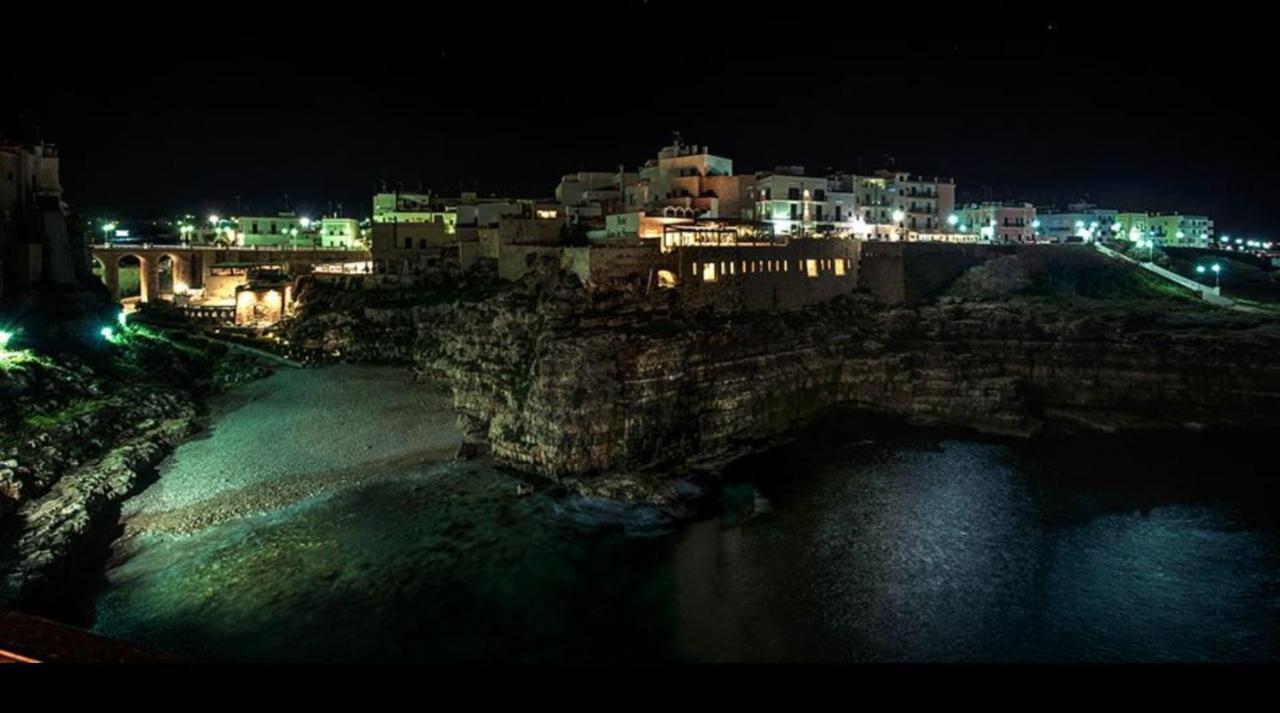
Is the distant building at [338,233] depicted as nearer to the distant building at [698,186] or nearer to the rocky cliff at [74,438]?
the rocky cliff at [74,438]

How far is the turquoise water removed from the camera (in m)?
21.2

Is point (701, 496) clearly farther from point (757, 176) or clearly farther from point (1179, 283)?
point (1179, 283)

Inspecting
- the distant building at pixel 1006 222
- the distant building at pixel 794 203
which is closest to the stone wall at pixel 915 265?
the distant building at pixel 794 203

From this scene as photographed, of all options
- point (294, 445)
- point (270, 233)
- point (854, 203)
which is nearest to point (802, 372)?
point (854, 203)

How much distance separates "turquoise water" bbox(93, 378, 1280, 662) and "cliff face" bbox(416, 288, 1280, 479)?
14.6 feet

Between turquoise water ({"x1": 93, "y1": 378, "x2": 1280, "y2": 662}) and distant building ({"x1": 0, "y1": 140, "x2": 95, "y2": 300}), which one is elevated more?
distant building ({"x1": 0, "y1": 140, "x2": 95, "y2": 300})

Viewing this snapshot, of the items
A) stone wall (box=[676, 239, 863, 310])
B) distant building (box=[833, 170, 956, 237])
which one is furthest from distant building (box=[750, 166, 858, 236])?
stone wall (box=[676, 239, 863, 310])

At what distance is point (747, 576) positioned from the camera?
25219mm

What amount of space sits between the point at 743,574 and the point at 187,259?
6392 centimetres

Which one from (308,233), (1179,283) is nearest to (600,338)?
(1179,283)

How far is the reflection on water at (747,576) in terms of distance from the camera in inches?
835

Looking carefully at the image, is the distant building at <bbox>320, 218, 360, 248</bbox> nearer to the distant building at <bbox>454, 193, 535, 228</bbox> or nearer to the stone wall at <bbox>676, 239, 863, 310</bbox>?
the distant building at <bbox>454, 193, 535, 228</bbox>

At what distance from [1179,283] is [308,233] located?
274ft

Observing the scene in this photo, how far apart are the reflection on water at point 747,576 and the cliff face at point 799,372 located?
15.4 feet
